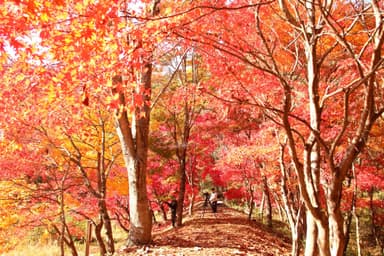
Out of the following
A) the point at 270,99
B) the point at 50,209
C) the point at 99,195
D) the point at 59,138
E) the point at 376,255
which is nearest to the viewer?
the point at 270,99

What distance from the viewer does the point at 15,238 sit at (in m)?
13.2

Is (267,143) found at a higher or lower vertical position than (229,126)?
lower

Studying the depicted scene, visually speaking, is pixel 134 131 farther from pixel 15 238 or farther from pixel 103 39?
pixel 15 238

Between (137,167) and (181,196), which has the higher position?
(137,167)

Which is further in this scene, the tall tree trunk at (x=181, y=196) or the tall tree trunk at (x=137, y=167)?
the tall tree trunk at (x=181, y=196)

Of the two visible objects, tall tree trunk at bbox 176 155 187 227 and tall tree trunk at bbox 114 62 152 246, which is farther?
tall tree trunk at bbox 176 155 187 227

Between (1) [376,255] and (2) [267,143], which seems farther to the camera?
(1) [376,255]

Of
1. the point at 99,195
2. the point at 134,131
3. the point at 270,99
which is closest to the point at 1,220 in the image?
the point at 99,195

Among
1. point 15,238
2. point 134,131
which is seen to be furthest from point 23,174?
point 134,131

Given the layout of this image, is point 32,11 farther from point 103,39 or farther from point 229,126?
point 229,126

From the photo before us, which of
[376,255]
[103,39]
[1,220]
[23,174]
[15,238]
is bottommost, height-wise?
[376,255]

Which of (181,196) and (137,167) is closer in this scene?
(137,167)

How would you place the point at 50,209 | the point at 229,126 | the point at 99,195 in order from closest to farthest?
the point at 99,195 < the point at 50,209 < the point at 229,126

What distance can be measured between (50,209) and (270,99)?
330 inches
